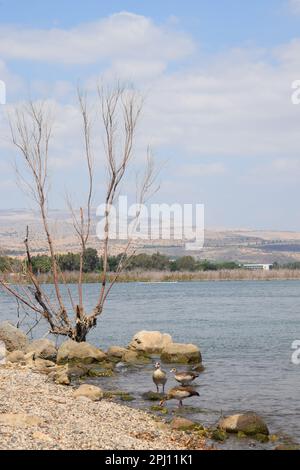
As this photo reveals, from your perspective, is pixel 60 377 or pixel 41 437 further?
pixel 60 377

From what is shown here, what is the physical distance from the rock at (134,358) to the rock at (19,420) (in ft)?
40.1

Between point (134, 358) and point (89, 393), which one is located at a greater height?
point (89, 393)

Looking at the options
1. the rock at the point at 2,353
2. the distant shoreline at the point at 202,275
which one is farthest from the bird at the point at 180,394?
the distant shoreline at the point at 202,275

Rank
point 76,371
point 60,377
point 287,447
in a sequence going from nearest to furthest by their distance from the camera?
point 287,447 < point 60,377 < point 76,371

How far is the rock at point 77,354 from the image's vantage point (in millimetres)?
22719

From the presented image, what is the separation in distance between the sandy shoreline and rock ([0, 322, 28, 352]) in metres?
7.46

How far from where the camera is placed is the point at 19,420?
11.4 meters

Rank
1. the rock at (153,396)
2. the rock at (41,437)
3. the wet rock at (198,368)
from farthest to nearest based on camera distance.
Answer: the wet rock at (198,368) → the rock at (153,396) → the rock at (41,437)

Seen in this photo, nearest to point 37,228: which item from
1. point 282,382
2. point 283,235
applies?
point 282,382

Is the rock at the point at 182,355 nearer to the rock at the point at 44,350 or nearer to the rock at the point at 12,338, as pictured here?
the rock at the point at 44,350

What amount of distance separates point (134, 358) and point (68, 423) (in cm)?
1222

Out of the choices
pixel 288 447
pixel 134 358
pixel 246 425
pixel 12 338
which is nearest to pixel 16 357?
pixel 12 338

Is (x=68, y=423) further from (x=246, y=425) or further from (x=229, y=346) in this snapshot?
(x=229, y=346)
